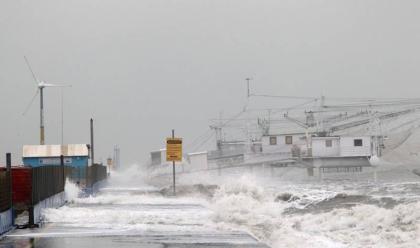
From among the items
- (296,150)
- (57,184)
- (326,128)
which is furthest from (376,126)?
(57,184)

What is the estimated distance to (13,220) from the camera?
65.0 ft

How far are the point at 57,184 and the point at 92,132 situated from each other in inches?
2003

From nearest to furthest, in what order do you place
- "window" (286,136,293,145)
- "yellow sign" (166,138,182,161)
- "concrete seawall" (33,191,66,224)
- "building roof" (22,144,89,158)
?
"concrete seawall" (33,191,66,224) → "yellow sign" (166,138,182,161) → "building roof" (22,144,89,158) → "window" (286,136,293,145)

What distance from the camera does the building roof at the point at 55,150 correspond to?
3206 inches

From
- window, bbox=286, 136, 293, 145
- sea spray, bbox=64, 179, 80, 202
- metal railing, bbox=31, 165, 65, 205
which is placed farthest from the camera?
window, bbox=286, 136, 293, 145

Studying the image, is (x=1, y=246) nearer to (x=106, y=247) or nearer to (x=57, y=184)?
(x=106, y=247)

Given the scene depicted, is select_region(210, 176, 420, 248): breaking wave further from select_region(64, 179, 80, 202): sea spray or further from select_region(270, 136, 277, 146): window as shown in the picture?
select_region(270, 136, 277, 146): window

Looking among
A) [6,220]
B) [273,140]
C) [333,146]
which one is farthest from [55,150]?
[6,220]

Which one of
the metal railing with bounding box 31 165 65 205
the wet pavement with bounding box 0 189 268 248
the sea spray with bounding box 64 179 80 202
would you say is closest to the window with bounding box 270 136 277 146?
the sea spray with bounding box 64 179 80 202

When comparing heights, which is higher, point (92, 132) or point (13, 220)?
point (92, 132)

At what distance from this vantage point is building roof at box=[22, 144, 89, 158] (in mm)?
81438

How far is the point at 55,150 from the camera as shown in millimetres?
82188

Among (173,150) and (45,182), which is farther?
(173,150)

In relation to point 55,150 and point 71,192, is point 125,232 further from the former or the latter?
point 55,150
